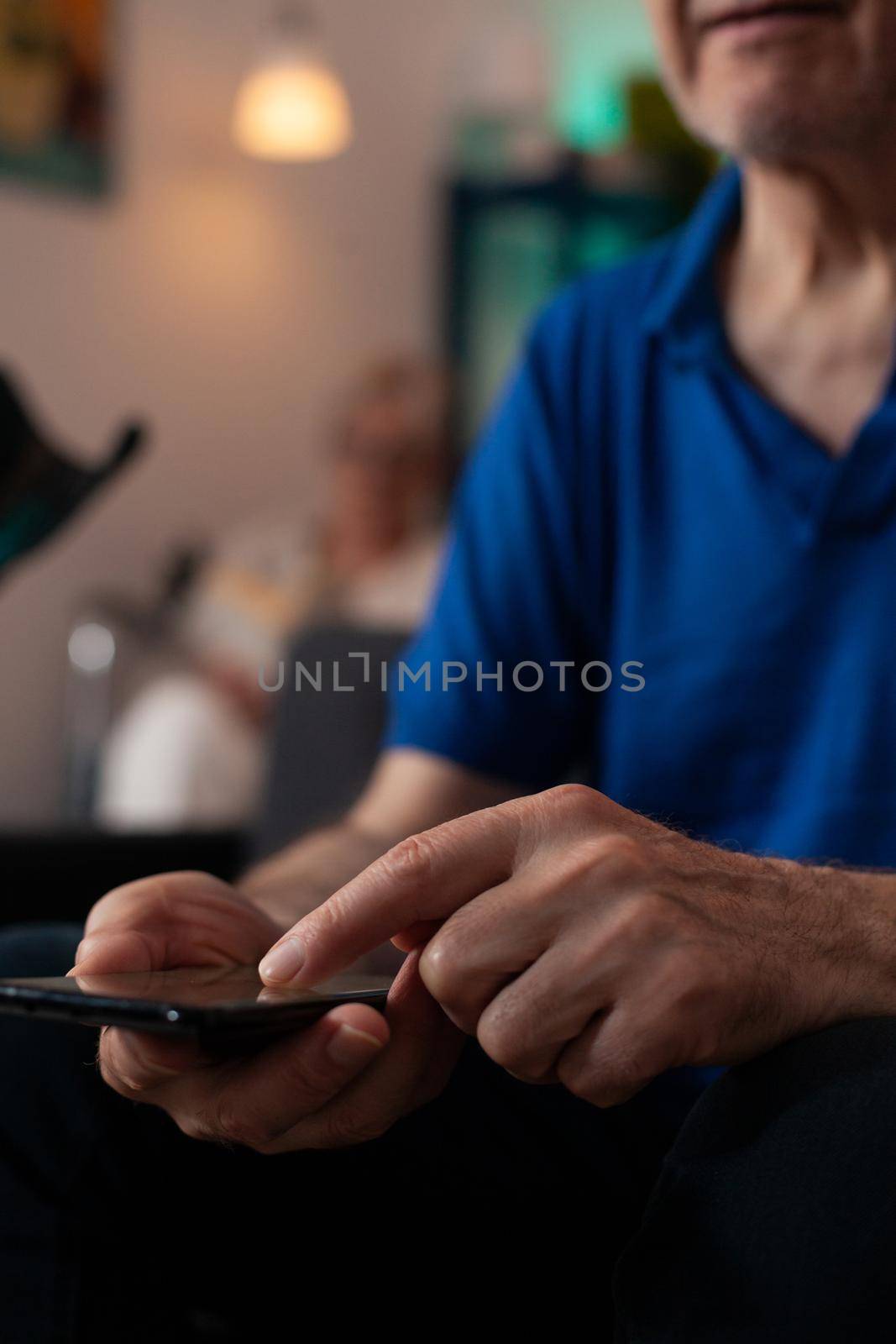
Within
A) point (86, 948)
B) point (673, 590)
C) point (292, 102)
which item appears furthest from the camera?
point (292, 102)

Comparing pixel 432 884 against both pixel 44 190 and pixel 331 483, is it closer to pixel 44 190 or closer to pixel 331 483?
pixel 331 483

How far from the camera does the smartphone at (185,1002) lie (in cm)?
38

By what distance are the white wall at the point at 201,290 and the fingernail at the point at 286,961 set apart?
215 cm

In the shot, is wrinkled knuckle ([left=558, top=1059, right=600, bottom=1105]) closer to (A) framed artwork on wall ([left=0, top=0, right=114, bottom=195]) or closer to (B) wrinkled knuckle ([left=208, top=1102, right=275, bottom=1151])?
(B) wrinkled knuckle ([left=208, top=1102, right=275, bottom=1151])

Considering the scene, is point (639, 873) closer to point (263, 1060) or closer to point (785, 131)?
point (263, 1060)

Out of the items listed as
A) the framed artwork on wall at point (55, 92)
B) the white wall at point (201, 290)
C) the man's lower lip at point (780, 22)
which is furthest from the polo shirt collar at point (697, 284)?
the framed artwork on wall at point (55, 92)

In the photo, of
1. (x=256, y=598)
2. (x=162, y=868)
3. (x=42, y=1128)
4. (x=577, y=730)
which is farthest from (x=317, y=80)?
(x=42, y=1128)

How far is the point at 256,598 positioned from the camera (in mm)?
2590

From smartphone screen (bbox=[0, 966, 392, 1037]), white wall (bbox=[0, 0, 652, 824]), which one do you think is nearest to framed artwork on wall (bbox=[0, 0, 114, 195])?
white wall (bbox=[0, 0, 652, 824])

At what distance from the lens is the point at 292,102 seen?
114 inches

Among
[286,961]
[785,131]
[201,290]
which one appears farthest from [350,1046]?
[201,290]

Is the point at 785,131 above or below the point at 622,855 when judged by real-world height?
above

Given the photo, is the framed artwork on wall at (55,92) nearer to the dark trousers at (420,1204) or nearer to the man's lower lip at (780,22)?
the man's lower lip at (780,22)

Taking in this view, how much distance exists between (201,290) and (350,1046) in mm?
2921
